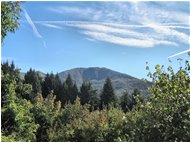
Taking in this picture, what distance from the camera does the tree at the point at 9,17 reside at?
5453 mm

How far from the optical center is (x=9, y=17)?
550 cm

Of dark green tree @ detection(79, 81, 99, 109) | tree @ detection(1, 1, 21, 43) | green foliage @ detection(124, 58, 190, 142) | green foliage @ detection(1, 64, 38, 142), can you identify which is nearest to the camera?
tree @ detection(1, 1, 21, 43)

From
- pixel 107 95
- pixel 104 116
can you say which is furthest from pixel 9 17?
pixel 107 95

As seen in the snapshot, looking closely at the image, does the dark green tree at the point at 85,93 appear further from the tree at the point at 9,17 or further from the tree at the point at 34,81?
→ the tree at the point at 9,17

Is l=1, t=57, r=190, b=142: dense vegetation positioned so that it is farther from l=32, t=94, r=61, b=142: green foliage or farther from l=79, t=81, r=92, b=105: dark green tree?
l=79, t=81, r=92, b=105: dark green tree

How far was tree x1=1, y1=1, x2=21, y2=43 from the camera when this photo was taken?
17.9 feet

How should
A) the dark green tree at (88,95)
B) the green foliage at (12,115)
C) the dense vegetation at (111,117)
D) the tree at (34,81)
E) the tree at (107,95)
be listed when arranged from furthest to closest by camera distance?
the tree at (34,81) < the dark green tree at (88,95) < the tree at (107,95) < the green foliage at (12,115) < the dense vegetation at (111,117)

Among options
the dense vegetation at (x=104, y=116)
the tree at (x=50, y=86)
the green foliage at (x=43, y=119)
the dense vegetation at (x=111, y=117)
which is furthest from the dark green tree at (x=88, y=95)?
the green foliage at (x=43, y=119)

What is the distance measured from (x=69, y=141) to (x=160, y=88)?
1495 cm

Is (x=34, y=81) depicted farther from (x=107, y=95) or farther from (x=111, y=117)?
(x=111, y=117)

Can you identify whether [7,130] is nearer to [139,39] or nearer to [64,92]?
[139,39]

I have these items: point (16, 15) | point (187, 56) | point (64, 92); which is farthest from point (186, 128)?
point (64, 92)

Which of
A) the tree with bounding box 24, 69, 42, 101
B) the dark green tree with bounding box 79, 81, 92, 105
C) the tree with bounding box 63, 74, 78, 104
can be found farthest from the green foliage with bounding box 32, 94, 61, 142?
the tree with bounding box 63, 74, 78, 104

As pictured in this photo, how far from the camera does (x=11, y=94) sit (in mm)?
16938
